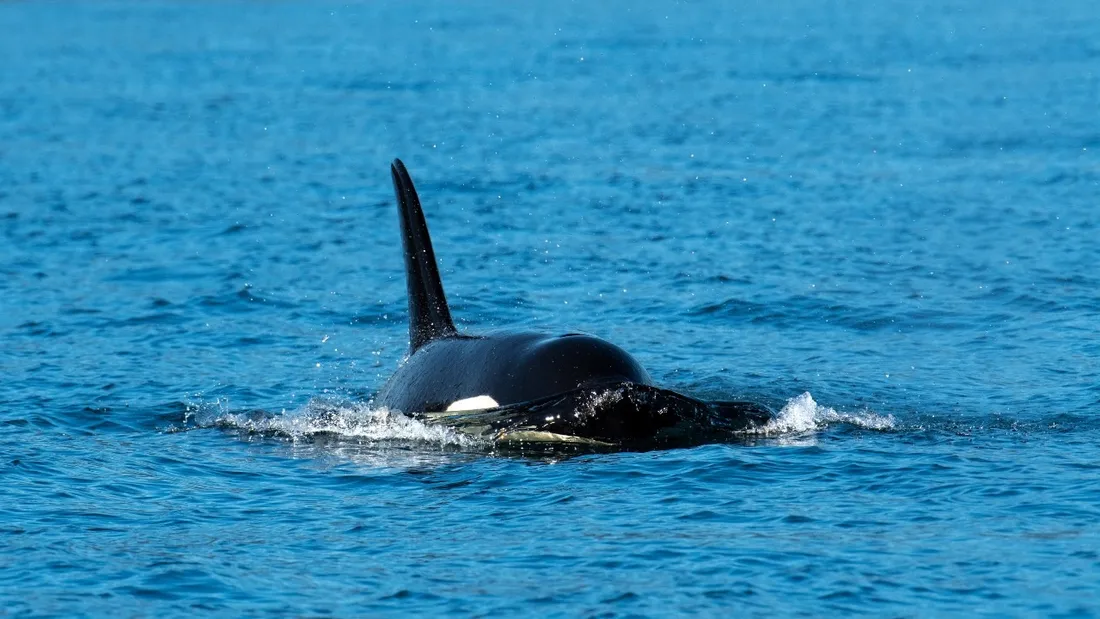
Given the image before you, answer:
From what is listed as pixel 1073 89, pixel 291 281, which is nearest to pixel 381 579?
pixel 291 281

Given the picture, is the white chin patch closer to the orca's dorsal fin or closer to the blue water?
the blue water

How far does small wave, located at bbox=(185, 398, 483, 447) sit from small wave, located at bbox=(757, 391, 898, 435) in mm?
2636

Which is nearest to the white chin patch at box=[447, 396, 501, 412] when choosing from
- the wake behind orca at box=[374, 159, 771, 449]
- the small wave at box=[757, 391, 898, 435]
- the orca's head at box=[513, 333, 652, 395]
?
the wake behind orca at box=[374, 159, 771, 449]

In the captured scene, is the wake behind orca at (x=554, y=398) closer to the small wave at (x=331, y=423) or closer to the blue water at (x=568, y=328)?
the small wave at (x=331, y=423)

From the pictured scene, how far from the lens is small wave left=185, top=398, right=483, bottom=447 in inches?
529

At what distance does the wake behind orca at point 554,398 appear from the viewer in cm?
1245

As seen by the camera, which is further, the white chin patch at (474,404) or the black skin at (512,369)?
the white chin patch at (474,404)

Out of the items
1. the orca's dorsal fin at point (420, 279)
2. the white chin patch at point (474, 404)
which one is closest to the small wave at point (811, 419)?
the white chin patch at point (474, 404)

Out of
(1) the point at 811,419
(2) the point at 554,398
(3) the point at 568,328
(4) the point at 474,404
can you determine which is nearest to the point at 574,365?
(2) the point at 554,398

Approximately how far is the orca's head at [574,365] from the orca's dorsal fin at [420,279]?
1.71m

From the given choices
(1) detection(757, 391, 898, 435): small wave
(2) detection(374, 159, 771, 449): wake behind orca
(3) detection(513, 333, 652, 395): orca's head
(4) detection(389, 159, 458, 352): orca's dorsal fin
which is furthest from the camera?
(4) detection(389, 159, 458, 352): orca's dorsal fin

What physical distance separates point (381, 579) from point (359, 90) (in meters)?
39.9

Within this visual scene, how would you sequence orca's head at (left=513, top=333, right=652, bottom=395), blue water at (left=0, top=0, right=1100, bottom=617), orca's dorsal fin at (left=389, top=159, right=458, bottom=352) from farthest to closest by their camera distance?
orca's dorsal fin at (left=389, top=159, right=458, bottom=352)
orca's head at (left=513, top=333, right=652, bottom=395)
blue water at (left=0, top=0, right=1100, bottom=617)

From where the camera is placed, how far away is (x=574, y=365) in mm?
12734
